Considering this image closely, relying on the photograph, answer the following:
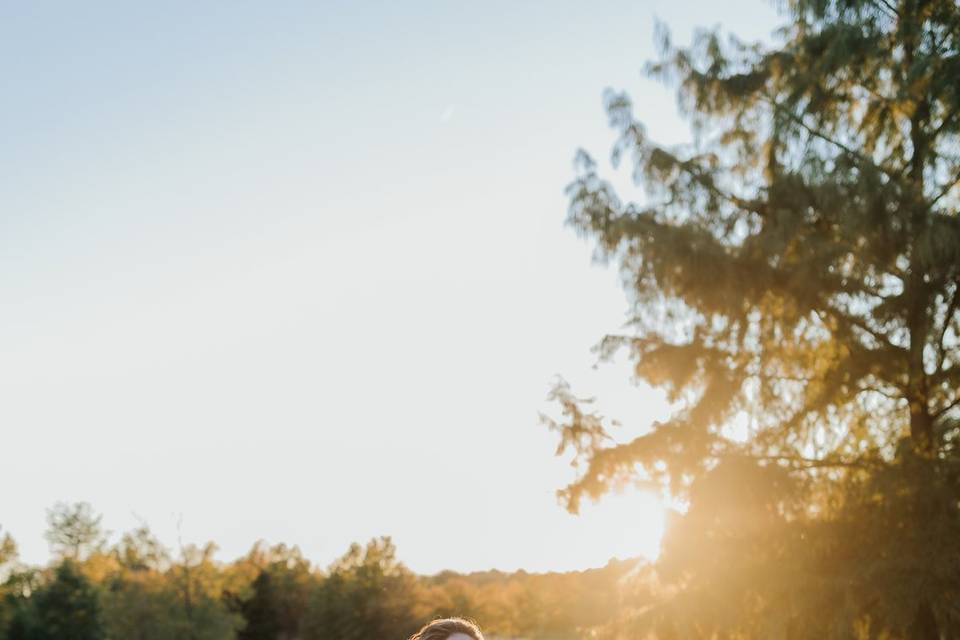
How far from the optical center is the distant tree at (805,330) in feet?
30.1

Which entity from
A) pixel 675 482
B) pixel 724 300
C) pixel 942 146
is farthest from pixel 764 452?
pixel 942 146

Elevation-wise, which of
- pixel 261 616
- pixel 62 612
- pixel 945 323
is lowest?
pixel 261 616

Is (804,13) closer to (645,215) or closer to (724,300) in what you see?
(645,215)

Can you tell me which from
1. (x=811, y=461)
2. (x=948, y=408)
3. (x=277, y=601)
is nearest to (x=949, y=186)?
(x=948, y=408)

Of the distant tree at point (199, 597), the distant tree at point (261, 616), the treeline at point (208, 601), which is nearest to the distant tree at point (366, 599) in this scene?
the treeline at point (208, 601)

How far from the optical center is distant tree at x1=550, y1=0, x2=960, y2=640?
9.19 m

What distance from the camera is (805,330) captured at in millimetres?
10672

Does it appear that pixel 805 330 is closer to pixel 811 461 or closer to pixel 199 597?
pixel 811 461

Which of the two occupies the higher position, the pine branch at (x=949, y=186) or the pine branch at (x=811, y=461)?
the pine branch at (x=949, y=186)

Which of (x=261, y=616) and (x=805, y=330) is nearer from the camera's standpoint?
(x=805, y=330)

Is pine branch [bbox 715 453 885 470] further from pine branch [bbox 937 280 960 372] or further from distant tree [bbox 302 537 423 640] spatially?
distant tree [bbox 302 537 423 640]

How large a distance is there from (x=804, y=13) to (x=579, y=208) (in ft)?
12.9

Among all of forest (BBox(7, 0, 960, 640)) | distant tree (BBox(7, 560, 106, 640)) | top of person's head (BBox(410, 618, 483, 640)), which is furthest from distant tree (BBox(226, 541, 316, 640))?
top of person's head (BBox(410, 618, 483, 640))

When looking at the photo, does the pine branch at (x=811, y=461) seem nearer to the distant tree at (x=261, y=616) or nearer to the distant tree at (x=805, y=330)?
the distant tree at (x=805, y=330)
